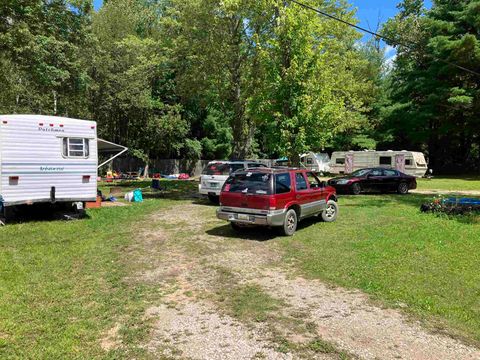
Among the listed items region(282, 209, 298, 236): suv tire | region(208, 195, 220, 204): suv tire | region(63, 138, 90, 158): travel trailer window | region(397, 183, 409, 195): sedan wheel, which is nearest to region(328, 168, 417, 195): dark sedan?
region(397, 183, 409, 195): sedan wheel

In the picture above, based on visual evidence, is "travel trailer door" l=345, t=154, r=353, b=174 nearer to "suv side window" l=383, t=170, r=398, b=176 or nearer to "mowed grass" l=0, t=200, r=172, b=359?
"suv side window" l=383, t=170, r=398, b=176

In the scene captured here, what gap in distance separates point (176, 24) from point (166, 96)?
1486cm

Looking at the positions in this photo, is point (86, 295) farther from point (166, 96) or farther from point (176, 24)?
point (166, 96)

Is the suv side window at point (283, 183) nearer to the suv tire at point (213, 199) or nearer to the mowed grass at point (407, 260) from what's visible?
the mowed grass at point (407, 260)

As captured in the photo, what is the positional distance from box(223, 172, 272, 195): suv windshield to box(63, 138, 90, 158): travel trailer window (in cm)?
519

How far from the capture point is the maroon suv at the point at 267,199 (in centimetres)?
988

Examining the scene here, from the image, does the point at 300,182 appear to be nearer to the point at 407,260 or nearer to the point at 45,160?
the point at 407,260

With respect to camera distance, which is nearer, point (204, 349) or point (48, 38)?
point (204, 349)

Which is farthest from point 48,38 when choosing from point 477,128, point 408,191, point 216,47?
point 477,128

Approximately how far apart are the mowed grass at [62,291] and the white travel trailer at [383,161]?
90.1 ft

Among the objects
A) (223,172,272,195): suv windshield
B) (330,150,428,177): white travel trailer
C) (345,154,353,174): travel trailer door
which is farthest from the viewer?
(345,154,353,174): travel trailer door

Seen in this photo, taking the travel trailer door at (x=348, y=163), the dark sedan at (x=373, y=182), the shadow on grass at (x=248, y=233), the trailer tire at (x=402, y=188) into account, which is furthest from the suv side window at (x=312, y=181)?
the travel trailer door at (x=348, y=163)

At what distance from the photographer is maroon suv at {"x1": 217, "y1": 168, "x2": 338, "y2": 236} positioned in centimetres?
988

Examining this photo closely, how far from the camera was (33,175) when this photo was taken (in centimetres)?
1168
